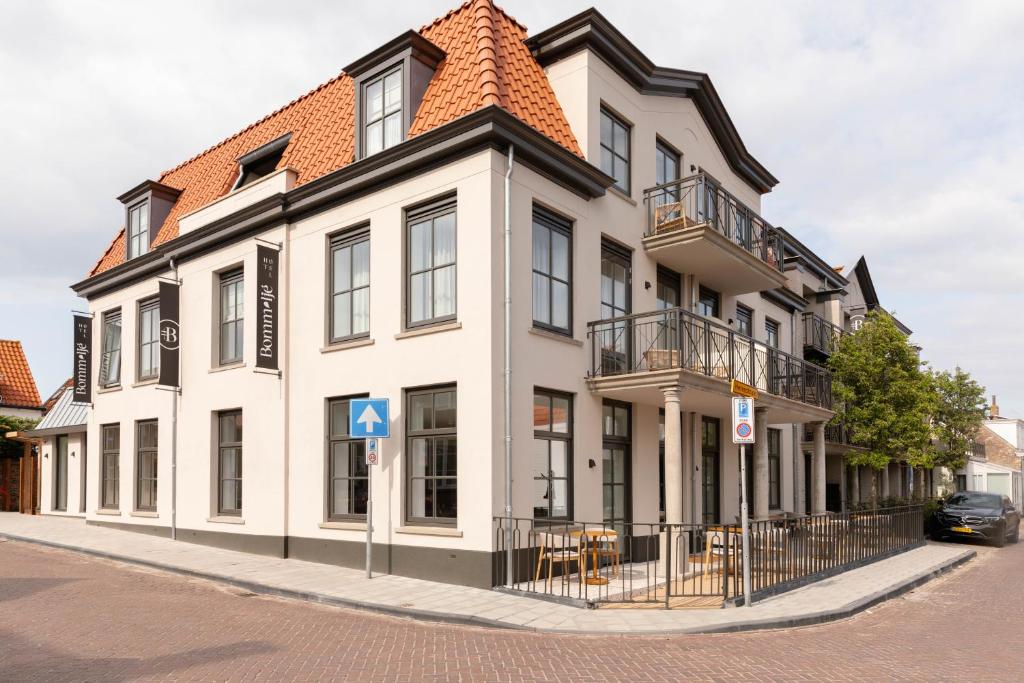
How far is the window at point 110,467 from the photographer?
67.5 feet

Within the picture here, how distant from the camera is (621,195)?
15.5m

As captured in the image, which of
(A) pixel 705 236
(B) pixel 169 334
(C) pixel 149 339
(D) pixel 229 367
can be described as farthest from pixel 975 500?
(C) pixel 149 339

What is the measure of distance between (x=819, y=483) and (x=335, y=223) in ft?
43.3

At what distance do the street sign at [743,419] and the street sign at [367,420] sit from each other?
503 cm

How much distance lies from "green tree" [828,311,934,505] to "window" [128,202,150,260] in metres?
18.9

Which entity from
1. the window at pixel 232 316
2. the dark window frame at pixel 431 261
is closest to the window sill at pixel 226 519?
the window at pixel 232 316

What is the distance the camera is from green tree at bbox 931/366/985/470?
25766 mm

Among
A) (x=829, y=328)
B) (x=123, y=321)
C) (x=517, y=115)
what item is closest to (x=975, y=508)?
(x=829, y=328)

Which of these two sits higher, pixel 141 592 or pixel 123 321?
pixel 123 321

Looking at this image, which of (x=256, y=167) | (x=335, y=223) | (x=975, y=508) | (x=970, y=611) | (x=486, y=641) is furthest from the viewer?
(x=975, y=508)

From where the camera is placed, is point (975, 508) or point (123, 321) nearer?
point (123, 321)

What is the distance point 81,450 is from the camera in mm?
23875

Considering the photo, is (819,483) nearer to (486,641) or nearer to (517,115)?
(517,115)

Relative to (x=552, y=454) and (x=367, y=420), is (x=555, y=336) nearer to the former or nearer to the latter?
(x=552, y=454)
